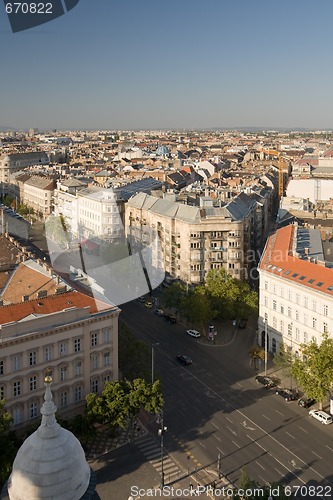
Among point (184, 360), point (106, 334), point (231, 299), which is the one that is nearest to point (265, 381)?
point (184, 360)

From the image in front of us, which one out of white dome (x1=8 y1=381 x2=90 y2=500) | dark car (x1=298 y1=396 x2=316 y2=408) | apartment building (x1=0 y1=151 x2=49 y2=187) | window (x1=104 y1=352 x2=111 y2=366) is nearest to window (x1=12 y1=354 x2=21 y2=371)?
window (x1=104 y1=352 x2=111 y2=366)

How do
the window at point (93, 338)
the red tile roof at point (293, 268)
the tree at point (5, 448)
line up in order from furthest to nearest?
the red tile roof at point (293, 268)
the window at point (93, 338)
the tree at point (5, 448)

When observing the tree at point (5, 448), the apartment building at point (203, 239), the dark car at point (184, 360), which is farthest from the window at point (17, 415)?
the apartment building at point (203, 239)

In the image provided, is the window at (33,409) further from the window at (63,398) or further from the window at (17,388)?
the window at (63,398)

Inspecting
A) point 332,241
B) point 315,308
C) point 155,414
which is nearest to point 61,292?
point 155,414

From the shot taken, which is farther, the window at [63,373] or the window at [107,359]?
the window at [107,359]

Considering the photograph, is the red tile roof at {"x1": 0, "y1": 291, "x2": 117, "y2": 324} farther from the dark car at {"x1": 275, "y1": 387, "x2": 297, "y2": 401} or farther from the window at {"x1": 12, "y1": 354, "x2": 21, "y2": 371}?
the dark car at {"x1": 275, "y1": 387, "x2": 297, "y2": 401}

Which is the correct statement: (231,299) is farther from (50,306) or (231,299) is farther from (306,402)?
(50,306)

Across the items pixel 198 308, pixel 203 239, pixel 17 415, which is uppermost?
pixel 203 239
